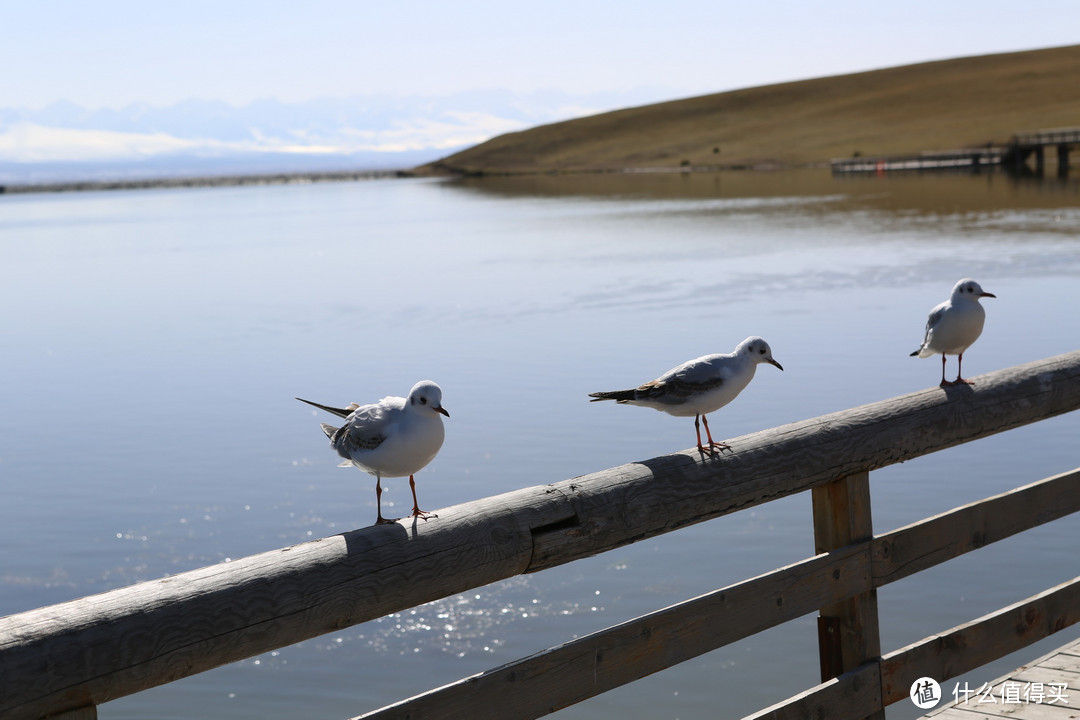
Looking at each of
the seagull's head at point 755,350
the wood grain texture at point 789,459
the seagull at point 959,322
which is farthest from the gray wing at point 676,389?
the seagull at point 959,322

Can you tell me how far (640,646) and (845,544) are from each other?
2.81 ft

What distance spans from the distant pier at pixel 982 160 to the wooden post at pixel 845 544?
74378 mm

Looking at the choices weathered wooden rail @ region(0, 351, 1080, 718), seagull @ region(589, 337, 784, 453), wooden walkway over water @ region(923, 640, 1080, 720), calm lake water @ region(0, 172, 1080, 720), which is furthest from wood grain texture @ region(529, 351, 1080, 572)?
calm lake water @ region(0, 172, 1080, 720)

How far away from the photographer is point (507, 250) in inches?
1449

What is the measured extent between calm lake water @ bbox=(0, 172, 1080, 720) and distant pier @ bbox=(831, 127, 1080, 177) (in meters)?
36.9

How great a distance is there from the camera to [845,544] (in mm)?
3588

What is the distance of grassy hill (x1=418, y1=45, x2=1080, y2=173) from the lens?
96.3 metres

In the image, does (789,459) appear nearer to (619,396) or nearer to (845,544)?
(845,544)

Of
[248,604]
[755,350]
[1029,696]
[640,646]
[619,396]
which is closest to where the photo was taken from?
[248,604]

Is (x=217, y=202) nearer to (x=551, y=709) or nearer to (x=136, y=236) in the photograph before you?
(x=136, y=236)

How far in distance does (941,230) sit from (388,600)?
117 feet

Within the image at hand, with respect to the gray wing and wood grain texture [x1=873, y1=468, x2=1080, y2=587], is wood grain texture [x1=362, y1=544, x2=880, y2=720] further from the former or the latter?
the gray wing

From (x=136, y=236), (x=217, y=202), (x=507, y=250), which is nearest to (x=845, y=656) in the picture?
(x=507, y=250)

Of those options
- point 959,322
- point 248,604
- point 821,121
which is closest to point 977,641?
point 959,322
